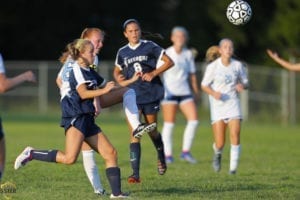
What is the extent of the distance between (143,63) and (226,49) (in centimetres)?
175

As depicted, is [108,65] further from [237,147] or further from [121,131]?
[237,147]

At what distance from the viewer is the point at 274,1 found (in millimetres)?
40938

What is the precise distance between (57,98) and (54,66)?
1501 millimetres

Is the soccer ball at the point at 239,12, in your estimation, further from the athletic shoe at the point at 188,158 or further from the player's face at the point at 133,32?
the athletic shoe at the point at 188,158

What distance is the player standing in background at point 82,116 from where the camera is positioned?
31.5 feet

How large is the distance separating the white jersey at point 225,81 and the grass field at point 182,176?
0.96 m

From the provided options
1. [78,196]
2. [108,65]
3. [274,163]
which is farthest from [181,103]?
[108,65]

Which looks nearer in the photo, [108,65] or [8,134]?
[8,134]

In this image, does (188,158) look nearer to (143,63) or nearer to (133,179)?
(143,63)

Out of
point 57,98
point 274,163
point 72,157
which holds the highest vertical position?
point 72,157

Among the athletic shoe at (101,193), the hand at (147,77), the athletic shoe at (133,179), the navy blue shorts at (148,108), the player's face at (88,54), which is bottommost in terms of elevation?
the athletic shoe at (133,179)

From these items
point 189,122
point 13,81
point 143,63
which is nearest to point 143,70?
Answer: point 143,63

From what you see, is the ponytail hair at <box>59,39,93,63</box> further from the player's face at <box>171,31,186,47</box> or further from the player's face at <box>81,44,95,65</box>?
the player's face at <box>171,31,186,47</box>

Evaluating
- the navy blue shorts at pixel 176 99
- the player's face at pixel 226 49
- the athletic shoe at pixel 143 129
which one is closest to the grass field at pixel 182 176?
the athletic shoe at pixel 143 129
